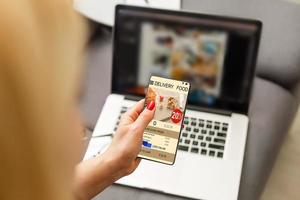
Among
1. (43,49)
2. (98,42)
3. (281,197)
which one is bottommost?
(281,197)

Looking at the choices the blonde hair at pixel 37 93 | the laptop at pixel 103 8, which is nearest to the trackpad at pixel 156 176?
the laptop at pixel 103 8

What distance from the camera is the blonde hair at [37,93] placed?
1.48 ft

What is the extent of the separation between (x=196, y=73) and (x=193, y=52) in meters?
0.04

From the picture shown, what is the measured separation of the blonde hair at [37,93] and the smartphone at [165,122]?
0.48m

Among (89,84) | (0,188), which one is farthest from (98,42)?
(0,188)

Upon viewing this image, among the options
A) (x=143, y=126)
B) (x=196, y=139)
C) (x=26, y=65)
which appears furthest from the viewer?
(x=196, y=139)

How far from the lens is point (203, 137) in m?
1.16

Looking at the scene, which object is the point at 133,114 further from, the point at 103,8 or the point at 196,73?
the point at 103,8

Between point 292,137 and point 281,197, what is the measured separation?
22 centimetres

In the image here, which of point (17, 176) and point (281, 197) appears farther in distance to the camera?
point (281, 197)

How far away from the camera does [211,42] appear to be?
116 cm

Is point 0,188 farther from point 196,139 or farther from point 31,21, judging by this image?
point 196,139

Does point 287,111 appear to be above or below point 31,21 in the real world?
below

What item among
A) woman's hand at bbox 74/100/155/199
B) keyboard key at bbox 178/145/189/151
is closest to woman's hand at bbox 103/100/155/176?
woman's hand at bbox 74/100/155/199
